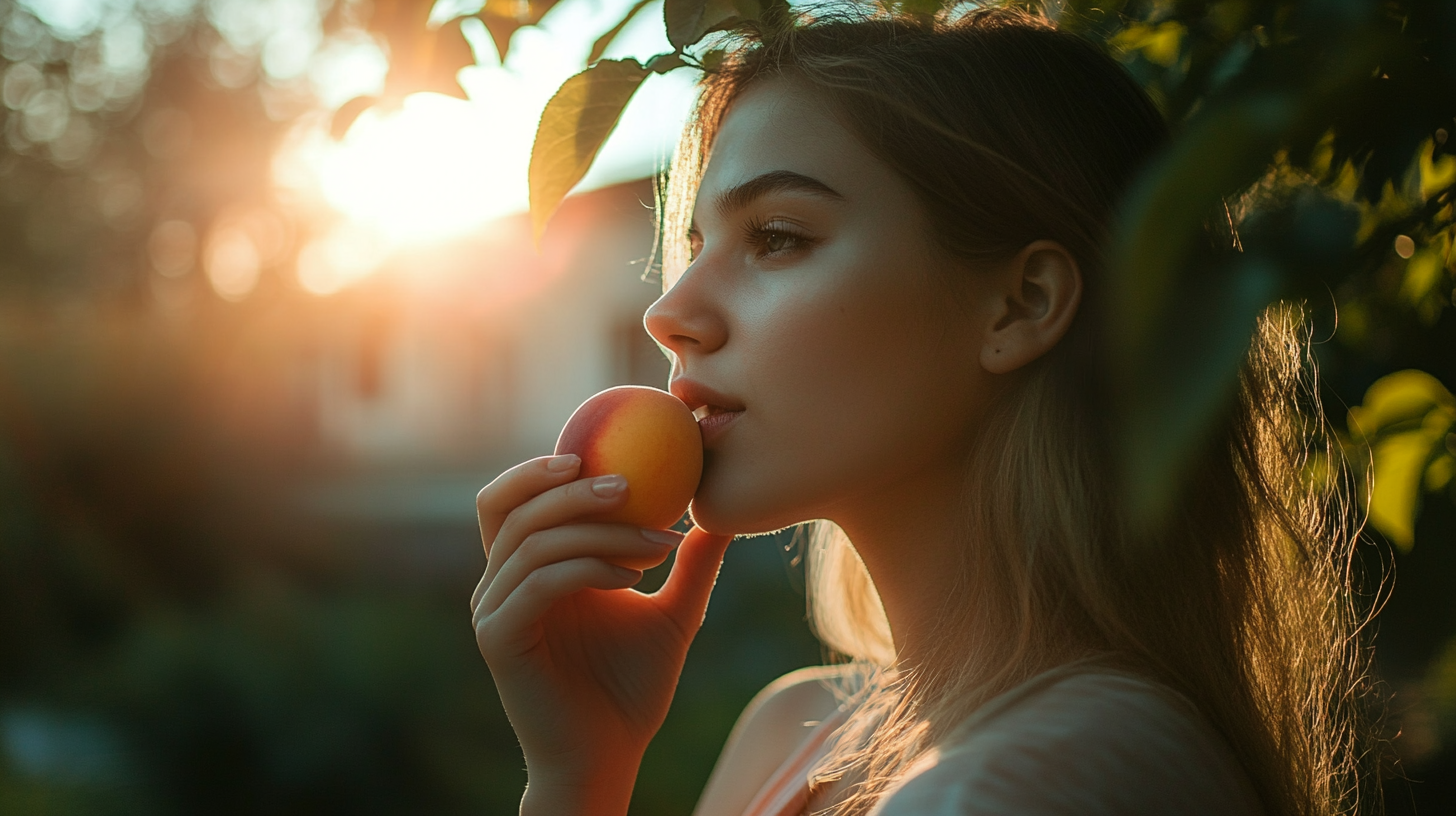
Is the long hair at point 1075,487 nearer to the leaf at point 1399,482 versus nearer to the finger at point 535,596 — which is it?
the leaf at point 1399,482

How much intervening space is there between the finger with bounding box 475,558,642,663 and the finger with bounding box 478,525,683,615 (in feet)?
0.04

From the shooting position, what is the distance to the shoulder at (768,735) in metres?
2.14

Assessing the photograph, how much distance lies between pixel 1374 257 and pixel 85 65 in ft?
63.8

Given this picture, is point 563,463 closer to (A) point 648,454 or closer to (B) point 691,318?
(A) point 648,454

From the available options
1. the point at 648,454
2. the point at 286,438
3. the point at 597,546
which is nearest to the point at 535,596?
the point at 597,546

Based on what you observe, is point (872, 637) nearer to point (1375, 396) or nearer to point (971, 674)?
point (971, 674)

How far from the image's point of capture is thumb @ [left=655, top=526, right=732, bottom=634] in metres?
2.11

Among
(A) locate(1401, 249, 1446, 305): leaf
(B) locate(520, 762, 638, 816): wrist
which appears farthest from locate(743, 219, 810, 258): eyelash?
(B) locate(520, 762, 638, 816): wrist

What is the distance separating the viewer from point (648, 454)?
1603 mm

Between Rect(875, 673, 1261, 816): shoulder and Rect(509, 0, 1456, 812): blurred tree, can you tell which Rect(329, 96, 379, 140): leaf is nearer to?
Rect(509, 0, 1456, 812): blurred tree

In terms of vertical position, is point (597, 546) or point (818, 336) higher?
point (818, 336)

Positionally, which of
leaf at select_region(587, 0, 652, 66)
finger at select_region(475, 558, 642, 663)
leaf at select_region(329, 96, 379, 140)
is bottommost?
finger at select_region(475, 558, 642, 663)

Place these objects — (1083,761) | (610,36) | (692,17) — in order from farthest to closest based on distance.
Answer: (610,36)
(692,17)
(1083,761)

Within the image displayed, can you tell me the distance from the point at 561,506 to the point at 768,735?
863mm
